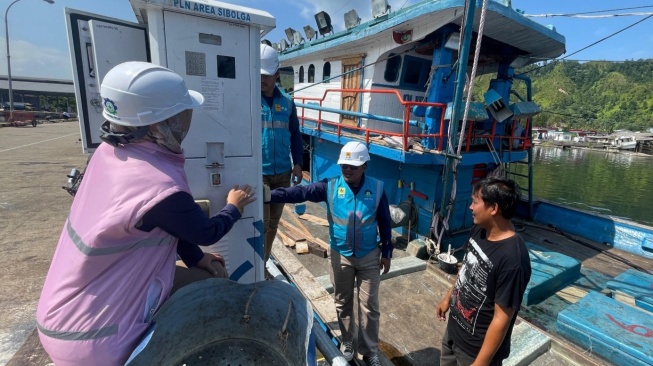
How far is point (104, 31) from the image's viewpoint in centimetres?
196

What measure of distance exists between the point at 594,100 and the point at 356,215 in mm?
103732

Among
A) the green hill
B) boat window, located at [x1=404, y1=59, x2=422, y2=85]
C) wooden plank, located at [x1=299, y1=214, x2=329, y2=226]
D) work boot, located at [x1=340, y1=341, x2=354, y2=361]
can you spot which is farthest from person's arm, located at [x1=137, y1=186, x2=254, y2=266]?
the green hill

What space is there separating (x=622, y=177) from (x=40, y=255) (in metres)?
34.4

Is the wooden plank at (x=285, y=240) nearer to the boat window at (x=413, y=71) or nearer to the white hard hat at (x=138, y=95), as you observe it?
the boat window at (x=413, y=71)

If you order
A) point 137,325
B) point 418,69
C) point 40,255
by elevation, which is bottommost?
point 40,255

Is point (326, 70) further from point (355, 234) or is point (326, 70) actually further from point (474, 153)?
point (355, 234)

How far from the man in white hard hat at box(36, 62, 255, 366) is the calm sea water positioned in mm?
19024

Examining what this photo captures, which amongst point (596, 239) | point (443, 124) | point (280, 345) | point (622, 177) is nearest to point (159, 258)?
point (280, 345)

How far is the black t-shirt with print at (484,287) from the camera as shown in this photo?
185cm

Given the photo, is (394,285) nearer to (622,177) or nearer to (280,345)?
(280,345)

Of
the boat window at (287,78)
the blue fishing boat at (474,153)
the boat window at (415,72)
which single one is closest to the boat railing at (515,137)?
the blue fishing boat at (474,153)

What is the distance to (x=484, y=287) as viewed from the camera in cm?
202

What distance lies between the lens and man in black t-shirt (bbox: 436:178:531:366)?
1854 mm

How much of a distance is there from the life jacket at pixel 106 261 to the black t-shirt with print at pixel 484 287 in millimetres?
1808
